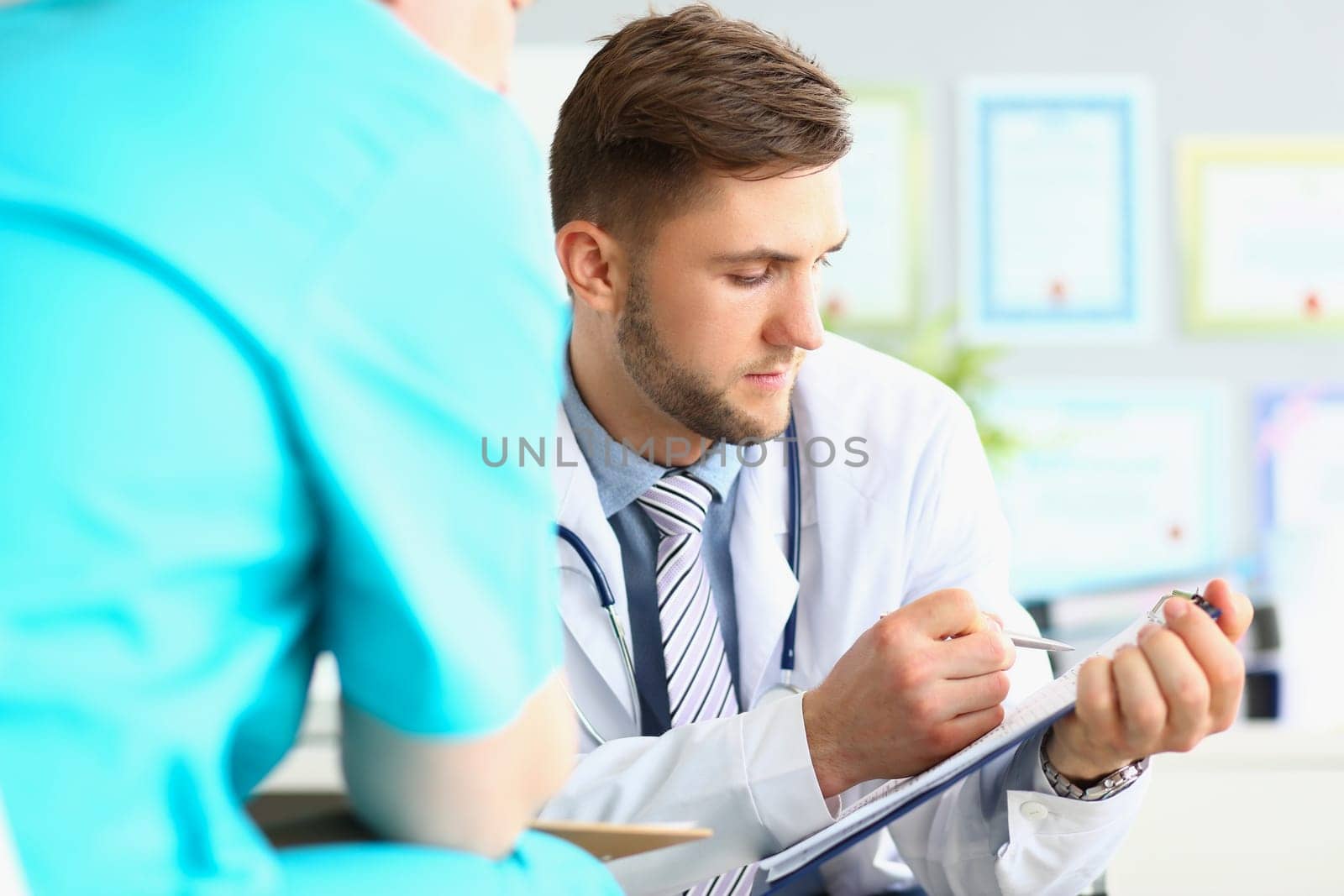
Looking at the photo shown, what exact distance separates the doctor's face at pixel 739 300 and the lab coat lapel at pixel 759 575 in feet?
0.24

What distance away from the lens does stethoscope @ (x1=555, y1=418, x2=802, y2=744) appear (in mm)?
1334

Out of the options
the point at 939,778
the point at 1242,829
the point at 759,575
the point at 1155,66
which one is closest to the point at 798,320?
the point at 759,575

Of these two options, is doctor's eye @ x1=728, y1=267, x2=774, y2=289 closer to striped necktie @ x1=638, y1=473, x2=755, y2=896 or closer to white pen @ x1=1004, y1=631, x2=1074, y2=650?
striped necktie @ x1=638, y1=473, x2=755, y2=896

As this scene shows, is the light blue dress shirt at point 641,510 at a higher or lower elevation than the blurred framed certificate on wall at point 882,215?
lower

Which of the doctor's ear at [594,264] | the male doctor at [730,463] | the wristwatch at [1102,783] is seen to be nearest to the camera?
the wristwatch at [1102,783]

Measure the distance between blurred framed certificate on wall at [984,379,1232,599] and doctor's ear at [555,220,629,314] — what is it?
143cm

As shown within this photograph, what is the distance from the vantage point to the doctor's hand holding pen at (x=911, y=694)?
42.4 inches

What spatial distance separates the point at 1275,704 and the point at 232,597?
2261 mm

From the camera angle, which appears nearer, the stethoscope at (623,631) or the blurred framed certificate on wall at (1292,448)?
the stethoscope at (623,631)

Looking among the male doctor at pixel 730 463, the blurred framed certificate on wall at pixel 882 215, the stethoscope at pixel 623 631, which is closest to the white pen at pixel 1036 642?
the male doctor at pixel 730 463

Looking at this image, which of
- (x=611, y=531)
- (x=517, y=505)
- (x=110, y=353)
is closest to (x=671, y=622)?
(x=611, y=531)

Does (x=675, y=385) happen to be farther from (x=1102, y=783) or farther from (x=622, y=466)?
(x=1102, y=783)

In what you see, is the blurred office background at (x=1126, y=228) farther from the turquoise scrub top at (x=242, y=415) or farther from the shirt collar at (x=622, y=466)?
the turquoise scrub top at (x=242, y=415)

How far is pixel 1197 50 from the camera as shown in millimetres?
2750
